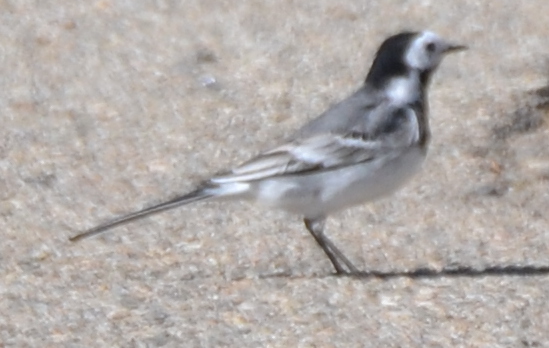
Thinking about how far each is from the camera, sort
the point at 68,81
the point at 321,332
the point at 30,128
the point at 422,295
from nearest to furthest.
A: the point at 321,332 < the point at 422,295 < the point at 30,128 < the point at 68,81

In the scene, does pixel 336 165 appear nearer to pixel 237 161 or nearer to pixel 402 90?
pixel 402 90

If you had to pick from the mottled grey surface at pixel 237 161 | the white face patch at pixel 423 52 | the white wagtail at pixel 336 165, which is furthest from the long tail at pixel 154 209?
the white face patch at pixel 423 52

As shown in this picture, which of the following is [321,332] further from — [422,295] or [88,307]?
[88,307]

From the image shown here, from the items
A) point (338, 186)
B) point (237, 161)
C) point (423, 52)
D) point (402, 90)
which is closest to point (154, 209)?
point (338, 186)

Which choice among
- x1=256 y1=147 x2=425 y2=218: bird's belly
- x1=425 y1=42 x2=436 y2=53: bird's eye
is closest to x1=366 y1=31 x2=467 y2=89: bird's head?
x1=425 y1=42 x2=436 y2=53: bird's eye

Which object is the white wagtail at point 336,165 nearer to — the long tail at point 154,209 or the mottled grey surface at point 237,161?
the long tail at point 154,209

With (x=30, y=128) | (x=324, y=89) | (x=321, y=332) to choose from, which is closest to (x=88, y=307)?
(x=321, y=332)
